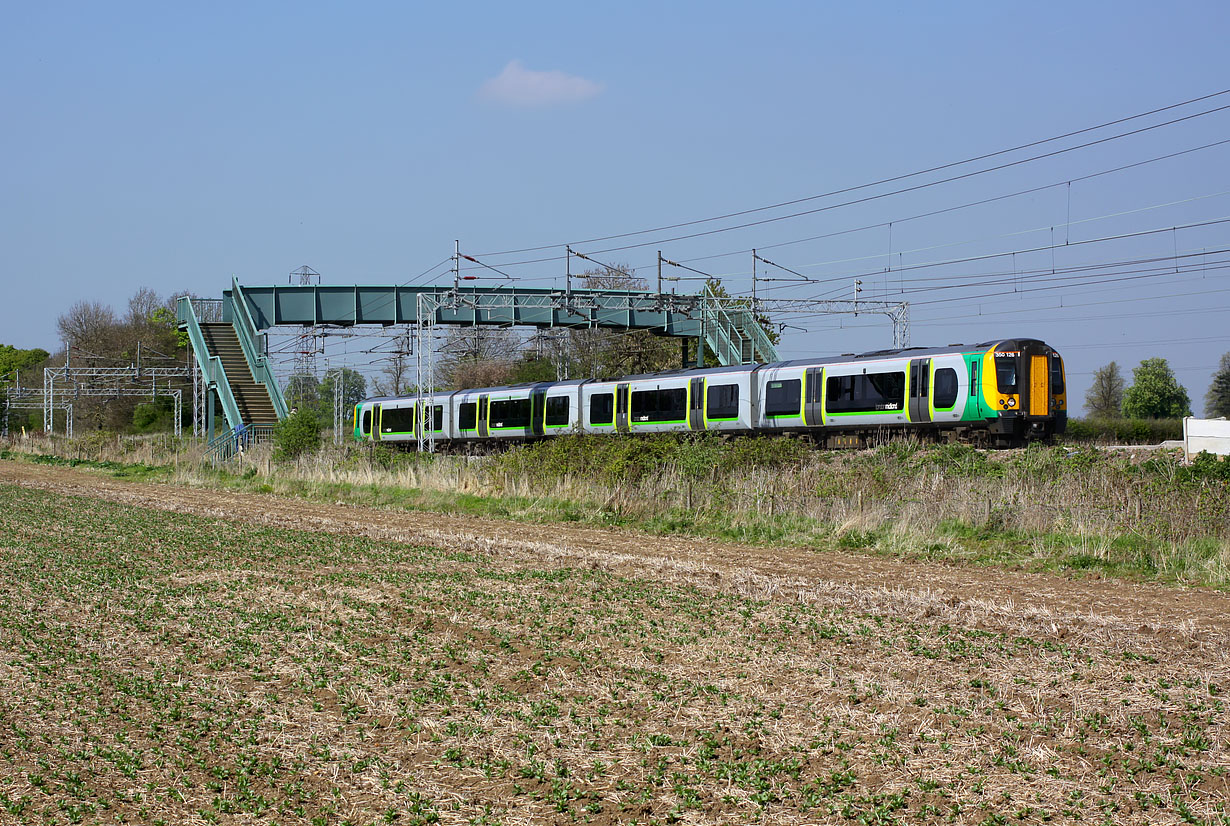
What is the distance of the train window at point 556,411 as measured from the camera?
122 ft

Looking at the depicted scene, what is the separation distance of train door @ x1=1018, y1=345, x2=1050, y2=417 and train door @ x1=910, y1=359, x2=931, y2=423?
2088 millimetres

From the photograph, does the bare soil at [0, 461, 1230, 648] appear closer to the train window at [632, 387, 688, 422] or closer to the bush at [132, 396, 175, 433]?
the train window at [632, 387, 688, 422]

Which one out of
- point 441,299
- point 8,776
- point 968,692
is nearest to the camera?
point 8,776

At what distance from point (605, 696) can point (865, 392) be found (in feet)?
69.3

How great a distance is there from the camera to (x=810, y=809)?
542cm

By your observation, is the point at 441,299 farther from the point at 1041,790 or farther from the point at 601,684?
the point at 1041,790

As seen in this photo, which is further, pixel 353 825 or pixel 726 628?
pixel 726 628

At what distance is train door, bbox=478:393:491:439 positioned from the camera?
40.5 m

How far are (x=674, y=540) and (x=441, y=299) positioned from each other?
890 inches

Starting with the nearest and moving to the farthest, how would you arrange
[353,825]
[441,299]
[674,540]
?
[353,825]
[674,540]
[441,299]

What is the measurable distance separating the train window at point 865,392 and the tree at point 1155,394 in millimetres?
64892

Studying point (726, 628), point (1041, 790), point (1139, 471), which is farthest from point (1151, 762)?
point (1139, 471)

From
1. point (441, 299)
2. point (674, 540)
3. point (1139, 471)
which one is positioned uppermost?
point (441, 299)

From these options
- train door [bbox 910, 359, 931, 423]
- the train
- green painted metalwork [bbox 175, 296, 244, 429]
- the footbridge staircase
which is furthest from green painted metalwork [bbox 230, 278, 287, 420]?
train door [bbox 910, 359, 931, 423]
